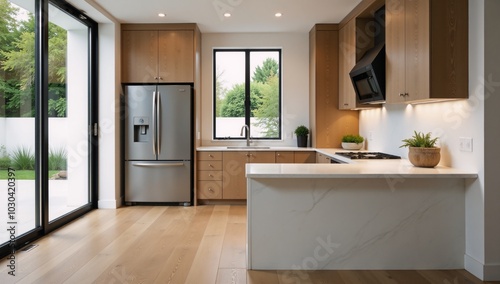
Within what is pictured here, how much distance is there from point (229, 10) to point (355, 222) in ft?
9.82

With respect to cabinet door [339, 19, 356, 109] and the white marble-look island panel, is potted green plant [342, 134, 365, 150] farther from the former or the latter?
the white marble-look island panel

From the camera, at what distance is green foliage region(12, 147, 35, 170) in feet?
11.0

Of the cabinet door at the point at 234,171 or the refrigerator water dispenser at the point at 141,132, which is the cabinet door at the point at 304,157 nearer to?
the cabinet door at the point at 234,171

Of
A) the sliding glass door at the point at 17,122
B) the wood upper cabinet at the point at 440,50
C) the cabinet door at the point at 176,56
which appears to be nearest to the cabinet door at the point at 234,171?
the cabinet door at the point at 176,56

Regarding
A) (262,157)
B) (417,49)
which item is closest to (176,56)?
(262,157)

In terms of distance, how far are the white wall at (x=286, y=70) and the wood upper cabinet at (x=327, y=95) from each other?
0.49 m

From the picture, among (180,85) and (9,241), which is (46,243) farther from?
(180,85)

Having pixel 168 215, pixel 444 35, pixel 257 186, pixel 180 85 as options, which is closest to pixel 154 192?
pixel 168 215

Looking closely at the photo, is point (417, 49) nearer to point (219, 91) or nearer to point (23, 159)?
point (219, 91)

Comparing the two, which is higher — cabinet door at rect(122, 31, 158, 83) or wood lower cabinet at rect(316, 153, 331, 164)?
cabinet door at rect(122, 31, 158, 83)

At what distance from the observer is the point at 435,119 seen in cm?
335

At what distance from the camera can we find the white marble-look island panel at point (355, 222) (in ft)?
9.32

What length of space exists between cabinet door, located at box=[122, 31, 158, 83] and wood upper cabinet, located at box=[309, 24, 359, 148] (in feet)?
7.21

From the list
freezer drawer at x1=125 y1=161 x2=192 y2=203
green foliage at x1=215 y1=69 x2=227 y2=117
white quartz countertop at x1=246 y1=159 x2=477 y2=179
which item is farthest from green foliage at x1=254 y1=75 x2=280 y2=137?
white quartz countertop at x1=246 y1=159 x2=477 y2=179
